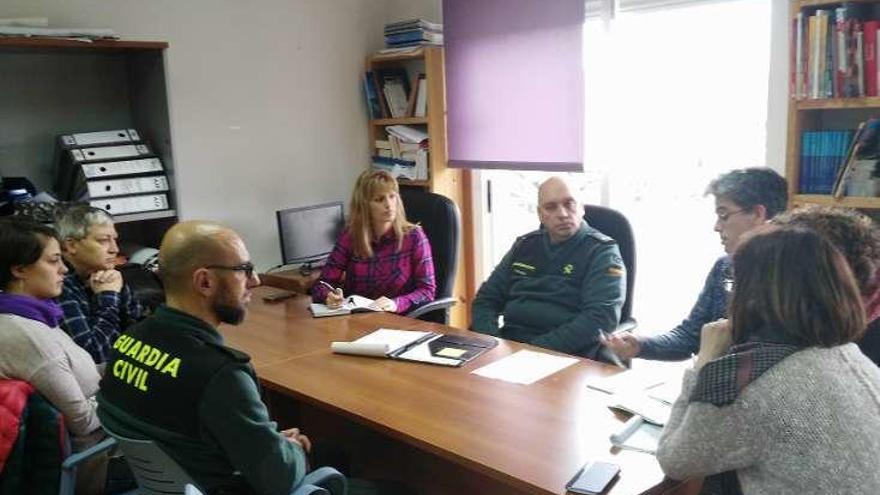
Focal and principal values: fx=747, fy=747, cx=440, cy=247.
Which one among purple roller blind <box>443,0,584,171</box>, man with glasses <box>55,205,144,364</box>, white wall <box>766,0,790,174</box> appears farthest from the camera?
purple roller blind <box>443,0,584,171</box>

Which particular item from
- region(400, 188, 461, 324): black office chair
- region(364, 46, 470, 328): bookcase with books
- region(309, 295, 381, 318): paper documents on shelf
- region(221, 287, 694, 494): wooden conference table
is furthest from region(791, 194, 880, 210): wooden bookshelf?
region(364, 46, 470, 328): bookcase with books

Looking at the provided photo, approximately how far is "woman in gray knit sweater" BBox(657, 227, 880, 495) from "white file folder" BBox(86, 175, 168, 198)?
262cm

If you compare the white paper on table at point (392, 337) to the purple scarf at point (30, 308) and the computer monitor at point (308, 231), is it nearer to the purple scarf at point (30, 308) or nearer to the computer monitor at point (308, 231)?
the purple scarf at point (30, 308)

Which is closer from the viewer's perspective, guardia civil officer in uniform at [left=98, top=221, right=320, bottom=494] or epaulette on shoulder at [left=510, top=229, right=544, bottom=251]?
→ guardia civil officer in uniform at [left=98, top=221, right=320, bottom=494]

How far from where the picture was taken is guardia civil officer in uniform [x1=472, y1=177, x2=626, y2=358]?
261 centimetres

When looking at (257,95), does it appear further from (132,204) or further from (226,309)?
(226,309)

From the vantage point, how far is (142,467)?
1.58m

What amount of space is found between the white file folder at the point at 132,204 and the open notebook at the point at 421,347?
1301mm

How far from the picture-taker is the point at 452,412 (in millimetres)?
1896

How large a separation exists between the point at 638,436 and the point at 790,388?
50 cm

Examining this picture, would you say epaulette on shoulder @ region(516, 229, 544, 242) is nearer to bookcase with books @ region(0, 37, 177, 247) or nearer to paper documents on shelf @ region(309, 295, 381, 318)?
paper documents on shelf @ region(309, 295, 381, 318)

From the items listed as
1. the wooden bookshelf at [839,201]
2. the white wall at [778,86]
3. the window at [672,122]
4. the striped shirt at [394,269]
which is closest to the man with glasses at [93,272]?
the striped shirt at [394,269]

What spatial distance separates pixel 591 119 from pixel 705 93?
54 centimetres

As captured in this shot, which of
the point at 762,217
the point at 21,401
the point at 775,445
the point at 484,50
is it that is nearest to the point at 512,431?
the point at 775,445
